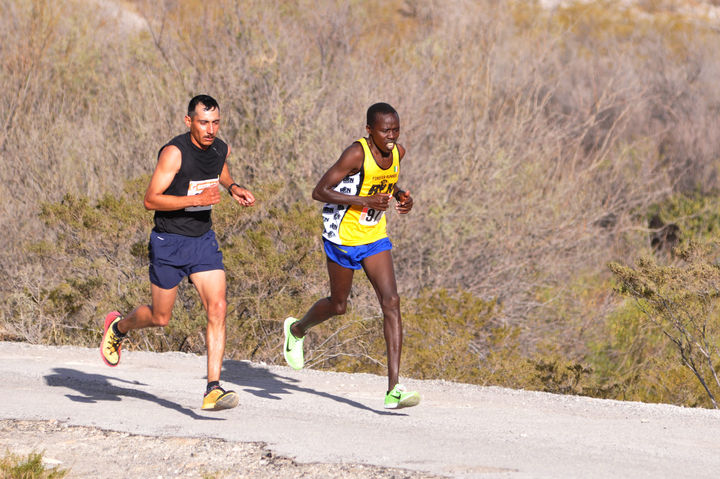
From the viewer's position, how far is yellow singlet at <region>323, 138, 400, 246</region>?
6316 mm

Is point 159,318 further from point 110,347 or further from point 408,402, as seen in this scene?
point 408,402

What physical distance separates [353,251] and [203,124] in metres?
1.30

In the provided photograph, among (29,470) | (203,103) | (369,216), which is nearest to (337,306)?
(369,216)

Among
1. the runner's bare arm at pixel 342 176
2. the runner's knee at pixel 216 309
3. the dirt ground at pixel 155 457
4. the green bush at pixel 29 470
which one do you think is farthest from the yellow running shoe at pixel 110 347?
the runner's bare arm at pixel 342 176

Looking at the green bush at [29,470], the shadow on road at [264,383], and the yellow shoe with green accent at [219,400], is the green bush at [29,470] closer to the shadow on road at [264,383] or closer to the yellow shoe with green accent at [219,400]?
the yellow shoe with green accent at [219,400]

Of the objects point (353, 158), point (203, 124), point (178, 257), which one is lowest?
point (178, 257)

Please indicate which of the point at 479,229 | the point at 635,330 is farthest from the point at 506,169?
the point at 635,330

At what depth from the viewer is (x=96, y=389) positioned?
7.51m

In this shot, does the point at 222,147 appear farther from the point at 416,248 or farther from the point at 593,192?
the point at 593,192

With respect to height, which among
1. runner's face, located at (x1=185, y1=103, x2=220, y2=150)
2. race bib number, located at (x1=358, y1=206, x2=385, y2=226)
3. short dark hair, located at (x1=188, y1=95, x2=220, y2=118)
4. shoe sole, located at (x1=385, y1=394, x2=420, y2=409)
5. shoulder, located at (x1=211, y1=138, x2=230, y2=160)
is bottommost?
shoe sole, located at (x1=385, y1=394, x2=420, y2=409)

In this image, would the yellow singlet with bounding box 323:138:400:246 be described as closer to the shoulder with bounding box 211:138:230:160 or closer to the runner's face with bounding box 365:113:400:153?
the runner's face with bounding box 365:113:400:153

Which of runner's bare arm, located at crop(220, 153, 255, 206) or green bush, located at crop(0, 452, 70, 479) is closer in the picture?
green bush, located at crop(0, 452, 70, 479)

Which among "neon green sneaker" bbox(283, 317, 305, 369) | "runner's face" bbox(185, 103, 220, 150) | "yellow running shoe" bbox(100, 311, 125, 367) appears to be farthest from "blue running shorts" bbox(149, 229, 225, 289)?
"neon green sneaker" bbox(283, 317, 305, 369)

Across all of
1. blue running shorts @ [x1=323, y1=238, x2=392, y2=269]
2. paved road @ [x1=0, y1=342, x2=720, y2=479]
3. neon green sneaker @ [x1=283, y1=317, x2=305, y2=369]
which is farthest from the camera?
neon green sneaker @ [x1=283, y1=317, x2=305, y2=369]
